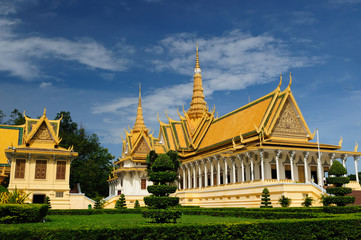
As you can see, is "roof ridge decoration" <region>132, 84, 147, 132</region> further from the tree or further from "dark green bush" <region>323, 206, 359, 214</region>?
"dark green bush" <region>323, 206, 359, 214</region>

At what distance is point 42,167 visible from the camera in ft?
111

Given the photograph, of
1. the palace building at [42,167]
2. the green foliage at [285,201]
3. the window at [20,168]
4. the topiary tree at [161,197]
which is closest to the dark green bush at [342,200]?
the green foliage at [285,201]

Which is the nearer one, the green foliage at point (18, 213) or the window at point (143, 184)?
the green foliage at point (18, 213)

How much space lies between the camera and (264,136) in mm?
33094

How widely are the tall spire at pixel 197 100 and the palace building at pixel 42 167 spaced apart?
76.6 feet

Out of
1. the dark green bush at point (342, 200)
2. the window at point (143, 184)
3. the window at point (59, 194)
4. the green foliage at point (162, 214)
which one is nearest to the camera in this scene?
the green foliage at point (162, 214)

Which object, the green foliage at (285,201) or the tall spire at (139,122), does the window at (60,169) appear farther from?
the tall spire at (139,122)

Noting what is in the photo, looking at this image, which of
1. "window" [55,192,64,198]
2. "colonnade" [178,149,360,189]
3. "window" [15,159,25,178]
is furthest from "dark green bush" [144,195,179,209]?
"window" [15,159,25,178]

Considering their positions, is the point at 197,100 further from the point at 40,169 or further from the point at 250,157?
the point at 40,169

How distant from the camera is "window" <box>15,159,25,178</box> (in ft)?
108

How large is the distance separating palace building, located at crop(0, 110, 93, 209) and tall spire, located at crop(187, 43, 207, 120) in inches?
919

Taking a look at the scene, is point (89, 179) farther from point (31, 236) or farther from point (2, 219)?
point (31, 236)

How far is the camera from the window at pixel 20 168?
3294cm

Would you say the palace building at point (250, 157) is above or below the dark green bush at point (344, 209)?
above
